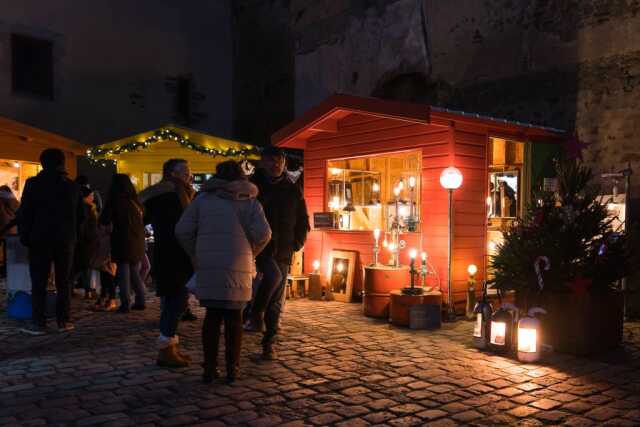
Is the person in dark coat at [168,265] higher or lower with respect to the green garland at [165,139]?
lower

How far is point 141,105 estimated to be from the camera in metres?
17.8

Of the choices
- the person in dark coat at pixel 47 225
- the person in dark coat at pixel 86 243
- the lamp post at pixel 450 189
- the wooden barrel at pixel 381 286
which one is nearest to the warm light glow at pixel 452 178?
the lamp post at pixel 450 189

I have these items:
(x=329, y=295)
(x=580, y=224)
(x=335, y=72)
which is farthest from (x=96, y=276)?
(x=335, y=72)

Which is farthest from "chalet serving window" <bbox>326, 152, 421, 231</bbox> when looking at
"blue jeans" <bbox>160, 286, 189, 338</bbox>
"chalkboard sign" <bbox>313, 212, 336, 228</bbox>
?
"blue jeans" <bbox>160, 286, 189, 338</bbox>

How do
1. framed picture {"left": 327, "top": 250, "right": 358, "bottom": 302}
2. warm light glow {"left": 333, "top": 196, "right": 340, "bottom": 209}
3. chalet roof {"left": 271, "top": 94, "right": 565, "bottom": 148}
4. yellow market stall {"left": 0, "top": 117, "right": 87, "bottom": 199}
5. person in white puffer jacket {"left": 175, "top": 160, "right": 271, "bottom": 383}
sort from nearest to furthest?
1. person in white puffer jacket {"left": 175, "top": 160, "right": 271, "bottom": 383}
2. chalet roof {"left": 271, "top": 94, "right": 565, "bottom": 148}
3. framed picture {"left": 327, "top": 250, "right": 358, "bottom": 302}
4. warm light glow {"left": 333, "top": 196, "right": 340, "bottom": 209}
5. yellow market stall {"left": 0, "top": 117, "right": 87, "bottom": 199}

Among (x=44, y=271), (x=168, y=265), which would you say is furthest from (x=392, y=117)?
(x=44, y=271)

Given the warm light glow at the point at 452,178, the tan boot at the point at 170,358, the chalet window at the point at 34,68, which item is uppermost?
the chalet window at the point at 34,68

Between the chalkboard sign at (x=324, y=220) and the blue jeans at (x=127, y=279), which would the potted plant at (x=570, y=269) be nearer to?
the chalkboard sign at (x=324, y=220)

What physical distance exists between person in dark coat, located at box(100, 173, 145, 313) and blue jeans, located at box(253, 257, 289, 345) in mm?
2627

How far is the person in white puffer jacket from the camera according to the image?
14.3 feet

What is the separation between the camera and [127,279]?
7.63 m

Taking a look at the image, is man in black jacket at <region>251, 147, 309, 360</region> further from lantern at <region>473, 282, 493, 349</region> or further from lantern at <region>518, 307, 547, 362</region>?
lantern at <region>518, 307, 547, 362</region>

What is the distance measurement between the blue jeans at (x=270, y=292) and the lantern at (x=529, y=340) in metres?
2.36

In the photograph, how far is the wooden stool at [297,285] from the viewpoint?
31.3 ft
